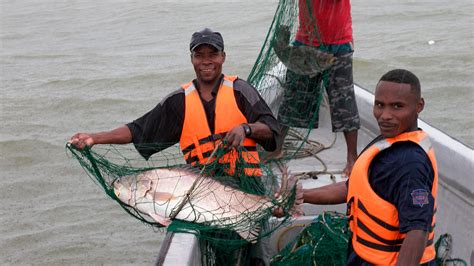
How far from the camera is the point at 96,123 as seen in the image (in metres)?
12.4

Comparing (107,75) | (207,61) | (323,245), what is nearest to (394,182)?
(323,245)

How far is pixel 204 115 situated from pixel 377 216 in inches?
69.7

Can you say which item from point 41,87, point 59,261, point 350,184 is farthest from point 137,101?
point 350,184

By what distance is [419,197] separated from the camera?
3.33 m

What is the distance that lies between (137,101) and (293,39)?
718 centimetres

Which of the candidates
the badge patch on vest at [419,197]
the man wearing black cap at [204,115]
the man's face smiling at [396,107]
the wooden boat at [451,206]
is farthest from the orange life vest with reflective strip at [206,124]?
the badge patch on vest at [419,197]

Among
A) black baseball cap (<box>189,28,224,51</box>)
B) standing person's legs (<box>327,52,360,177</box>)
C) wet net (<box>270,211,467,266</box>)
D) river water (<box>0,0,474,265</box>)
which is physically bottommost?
river water (<box>0,0,474,265</box>)

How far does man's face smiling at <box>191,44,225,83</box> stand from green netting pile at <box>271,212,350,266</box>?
114 cm

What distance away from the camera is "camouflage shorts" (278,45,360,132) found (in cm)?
636

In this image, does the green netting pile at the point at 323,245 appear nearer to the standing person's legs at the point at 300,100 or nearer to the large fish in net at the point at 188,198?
the large fish in net at the point at 188,198

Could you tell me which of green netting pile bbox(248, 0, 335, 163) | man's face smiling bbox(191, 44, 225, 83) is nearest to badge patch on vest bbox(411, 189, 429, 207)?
man's face smiling bbox(191, 44, 225, 83)

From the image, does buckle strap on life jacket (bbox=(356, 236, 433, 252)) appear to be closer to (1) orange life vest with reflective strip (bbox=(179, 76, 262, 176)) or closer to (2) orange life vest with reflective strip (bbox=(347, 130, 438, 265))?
(2) orange life vest with reflective strip (bbox=(347, 130, 438, 265))

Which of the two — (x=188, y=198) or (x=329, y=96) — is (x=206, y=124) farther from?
(x=329, y=96)

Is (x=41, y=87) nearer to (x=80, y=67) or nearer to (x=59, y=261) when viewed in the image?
(x=80, y=67)
